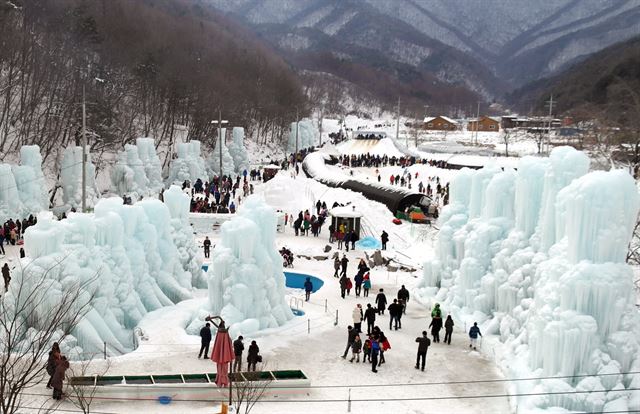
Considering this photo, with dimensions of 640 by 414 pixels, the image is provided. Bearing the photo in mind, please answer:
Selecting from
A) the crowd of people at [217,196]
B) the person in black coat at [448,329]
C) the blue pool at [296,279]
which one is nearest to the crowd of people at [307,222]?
the crowd of people at [217,196]

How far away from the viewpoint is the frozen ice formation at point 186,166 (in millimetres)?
47688

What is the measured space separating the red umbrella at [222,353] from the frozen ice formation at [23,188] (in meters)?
20.5

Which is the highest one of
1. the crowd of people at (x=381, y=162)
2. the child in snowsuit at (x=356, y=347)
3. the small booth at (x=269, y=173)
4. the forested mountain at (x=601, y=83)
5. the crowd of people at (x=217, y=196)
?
the forested mountain at (x=601, y=83)

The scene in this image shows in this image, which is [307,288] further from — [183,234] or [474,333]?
[474,333]

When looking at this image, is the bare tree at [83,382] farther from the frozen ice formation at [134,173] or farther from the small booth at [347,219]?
the frozen ice formation at [134,173]

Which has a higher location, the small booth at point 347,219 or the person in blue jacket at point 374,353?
the small booth at point 347,219

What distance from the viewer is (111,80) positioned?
2185 inches

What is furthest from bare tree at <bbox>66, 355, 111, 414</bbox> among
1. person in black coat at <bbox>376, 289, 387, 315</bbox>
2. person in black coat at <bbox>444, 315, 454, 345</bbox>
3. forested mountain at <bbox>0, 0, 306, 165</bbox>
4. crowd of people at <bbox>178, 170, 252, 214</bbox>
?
forested mountain at <bbox>0, 0, 306, 165</bbox>

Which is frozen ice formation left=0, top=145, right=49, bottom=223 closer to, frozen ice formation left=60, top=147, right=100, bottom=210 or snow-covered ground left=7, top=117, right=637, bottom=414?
frozen ice formation left=60, top=147, right=100, bottom=210

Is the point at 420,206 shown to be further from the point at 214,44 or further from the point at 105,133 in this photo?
the point at 214,44

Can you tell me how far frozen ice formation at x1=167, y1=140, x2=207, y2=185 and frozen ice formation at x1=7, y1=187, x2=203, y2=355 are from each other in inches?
943

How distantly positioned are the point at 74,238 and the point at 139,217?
3.32m

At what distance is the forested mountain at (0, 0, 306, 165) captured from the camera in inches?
1842

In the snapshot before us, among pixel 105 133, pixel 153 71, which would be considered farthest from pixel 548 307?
pixel 153 71
